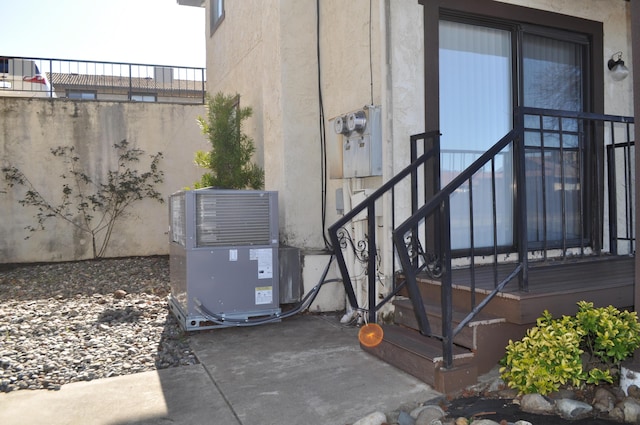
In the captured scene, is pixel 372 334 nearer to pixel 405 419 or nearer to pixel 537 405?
pixel 405 419

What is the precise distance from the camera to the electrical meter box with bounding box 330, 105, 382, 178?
4238mm

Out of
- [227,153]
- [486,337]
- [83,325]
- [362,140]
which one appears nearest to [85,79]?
[227,153]

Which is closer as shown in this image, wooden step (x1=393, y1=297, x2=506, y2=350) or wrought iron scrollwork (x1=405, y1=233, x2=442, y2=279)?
wooden step (x1=393, y1=297, x2=506, y2=350)

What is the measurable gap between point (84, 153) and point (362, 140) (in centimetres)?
618

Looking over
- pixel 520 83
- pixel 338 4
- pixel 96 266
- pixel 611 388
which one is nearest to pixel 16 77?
pixel 96 266

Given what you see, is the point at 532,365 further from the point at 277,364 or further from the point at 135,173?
the point at 135,173

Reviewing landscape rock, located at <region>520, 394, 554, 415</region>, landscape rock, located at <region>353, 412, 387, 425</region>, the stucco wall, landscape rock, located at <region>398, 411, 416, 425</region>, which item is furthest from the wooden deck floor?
the stucco wall

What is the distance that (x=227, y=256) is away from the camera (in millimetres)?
4602

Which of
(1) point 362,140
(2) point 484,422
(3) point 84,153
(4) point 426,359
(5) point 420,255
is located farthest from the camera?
(3) point 84,153

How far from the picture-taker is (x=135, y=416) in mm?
2875

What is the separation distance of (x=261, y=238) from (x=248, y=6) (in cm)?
387

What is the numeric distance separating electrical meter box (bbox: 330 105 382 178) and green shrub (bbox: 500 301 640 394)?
1841 millimetres

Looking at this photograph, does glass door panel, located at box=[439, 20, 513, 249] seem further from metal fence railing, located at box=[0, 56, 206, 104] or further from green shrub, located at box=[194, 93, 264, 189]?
metal fence railing, located at box=[0, 56, 206, 104]

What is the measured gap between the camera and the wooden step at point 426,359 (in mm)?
3016
